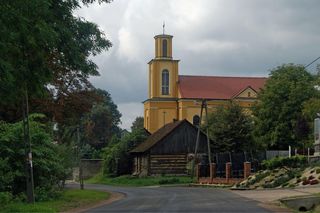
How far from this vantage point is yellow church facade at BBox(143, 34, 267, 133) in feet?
346

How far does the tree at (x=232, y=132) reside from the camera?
2744 inches

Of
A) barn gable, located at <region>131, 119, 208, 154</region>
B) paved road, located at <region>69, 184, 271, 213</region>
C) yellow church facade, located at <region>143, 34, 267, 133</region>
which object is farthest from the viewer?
yellow church facade, located at <region>143, 34, 267, 133</region>

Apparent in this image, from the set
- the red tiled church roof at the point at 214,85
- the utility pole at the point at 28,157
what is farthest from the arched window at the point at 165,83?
the utility pole at the point at 28,157

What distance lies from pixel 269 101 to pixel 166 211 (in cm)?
4975

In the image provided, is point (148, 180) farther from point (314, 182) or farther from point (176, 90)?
point (176, 90)

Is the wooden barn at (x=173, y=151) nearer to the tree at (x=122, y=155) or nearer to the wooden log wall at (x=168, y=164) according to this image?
the wooden log wall at (x=168, y=164)

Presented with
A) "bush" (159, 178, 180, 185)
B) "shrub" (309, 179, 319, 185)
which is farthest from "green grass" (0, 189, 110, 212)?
"bush" (159, 178, 180, 185)

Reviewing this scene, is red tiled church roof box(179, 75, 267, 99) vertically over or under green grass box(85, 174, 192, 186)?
over

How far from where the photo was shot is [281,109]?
230 ft

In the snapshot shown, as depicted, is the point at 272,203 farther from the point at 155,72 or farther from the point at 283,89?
the point at 155,72

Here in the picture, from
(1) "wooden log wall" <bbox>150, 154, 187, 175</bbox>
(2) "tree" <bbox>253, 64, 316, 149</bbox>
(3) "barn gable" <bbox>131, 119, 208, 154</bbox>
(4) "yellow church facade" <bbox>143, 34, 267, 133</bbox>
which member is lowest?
(1) "wooden log wall" <bbox>150, 154, 187, 175</bbox>

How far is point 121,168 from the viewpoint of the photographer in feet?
268

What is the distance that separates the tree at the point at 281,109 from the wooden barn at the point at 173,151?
698 centimetres

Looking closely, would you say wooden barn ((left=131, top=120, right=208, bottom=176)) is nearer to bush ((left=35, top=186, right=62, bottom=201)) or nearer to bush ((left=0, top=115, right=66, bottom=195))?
bush ((left=0, top=115, right=66, bottom=195))
